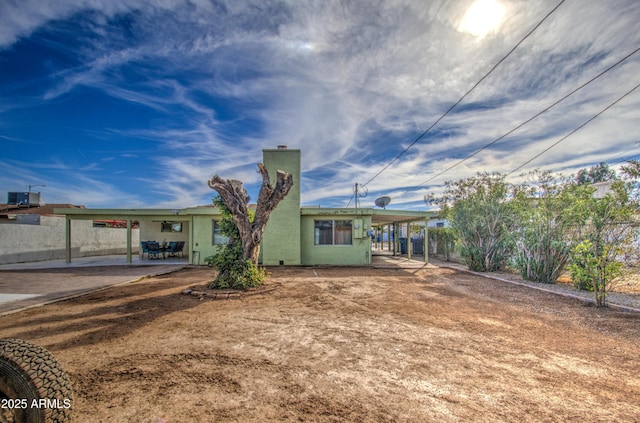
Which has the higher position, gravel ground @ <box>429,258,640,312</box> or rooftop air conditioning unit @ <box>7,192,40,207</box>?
rooftop air conditioning unit @ <box>7,192,40,207</box>

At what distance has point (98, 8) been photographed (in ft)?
19.2

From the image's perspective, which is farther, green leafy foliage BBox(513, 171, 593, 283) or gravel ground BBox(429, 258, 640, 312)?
green leafy foliage BBox(513, 171, 593, 283)

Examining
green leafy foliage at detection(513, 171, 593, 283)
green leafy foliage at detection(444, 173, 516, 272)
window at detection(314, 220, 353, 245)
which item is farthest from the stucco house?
green leafy foliage at detection(513, 171, 593, 283)

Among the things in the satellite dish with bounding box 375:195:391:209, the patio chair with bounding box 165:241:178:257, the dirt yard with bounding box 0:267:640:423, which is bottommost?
the dirt yard with bounding box 0:267:640:423

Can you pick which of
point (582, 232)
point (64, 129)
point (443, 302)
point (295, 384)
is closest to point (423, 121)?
point (582, 232)

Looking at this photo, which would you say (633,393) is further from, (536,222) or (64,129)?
(64,129)

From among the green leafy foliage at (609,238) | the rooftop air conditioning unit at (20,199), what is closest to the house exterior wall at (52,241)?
the rooftop air conditioning unit at (20,199)

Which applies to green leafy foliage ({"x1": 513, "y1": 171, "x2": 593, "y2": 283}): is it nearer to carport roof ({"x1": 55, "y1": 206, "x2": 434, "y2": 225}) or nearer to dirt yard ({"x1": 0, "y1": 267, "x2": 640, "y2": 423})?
dirt yard ({"x1": 0, "y1": 267, "x2": 640, "y2": 423})

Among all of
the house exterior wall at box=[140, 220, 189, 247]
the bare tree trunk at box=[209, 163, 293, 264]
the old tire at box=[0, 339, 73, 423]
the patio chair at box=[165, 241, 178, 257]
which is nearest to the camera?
the old tire at box=[0, 339, 73, 423]

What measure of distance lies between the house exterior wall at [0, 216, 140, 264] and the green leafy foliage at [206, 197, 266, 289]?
1295cm

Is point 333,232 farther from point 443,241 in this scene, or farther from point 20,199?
point 20,199

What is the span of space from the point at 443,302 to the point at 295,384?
4.56 m

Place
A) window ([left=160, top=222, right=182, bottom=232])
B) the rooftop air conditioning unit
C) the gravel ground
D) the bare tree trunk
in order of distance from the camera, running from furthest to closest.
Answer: the rooftop air conditioning unit < window ([left=160, top=222, right=182, bottom=232]) < the bare tree trunk < the gravel ground

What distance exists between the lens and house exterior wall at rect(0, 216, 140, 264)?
43.9 ft
